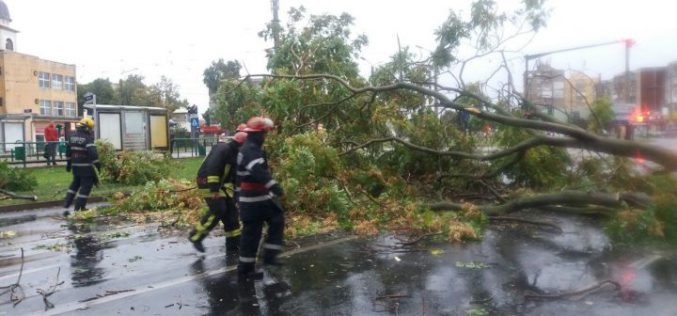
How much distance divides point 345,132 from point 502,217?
3.32 m

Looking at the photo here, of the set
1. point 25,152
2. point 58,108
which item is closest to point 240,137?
point 25,152

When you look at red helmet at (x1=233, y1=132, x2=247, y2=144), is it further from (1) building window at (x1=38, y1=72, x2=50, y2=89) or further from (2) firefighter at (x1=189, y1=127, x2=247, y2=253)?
(1) building window at (x1=38, y1=72, x2=50, y2=89)

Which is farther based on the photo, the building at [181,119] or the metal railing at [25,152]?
the building at [181,119]

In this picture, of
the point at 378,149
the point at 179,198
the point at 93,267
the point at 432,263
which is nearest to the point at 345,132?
the point at 378,149

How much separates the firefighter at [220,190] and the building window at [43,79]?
58075 mm

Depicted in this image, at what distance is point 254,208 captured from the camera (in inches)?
225

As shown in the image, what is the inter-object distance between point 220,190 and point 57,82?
60.9 metres

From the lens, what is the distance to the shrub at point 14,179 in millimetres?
12587

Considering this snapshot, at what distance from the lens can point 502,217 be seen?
8008 millimetres

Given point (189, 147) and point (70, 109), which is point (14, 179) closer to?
point (189, 147)

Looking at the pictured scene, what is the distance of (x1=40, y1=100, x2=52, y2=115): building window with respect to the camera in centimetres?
5834

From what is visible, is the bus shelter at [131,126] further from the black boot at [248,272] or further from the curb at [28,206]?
the black boot at [248,272]

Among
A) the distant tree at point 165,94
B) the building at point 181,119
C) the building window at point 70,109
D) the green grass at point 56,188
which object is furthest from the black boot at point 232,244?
the building window at point 70,109

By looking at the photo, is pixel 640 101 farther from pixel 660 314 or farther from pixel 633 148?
pixel 660 314
